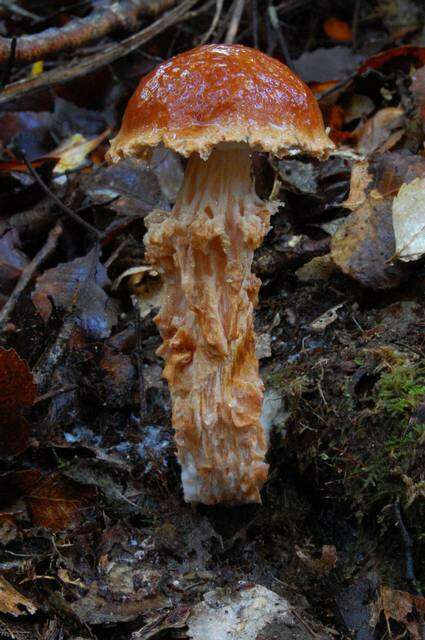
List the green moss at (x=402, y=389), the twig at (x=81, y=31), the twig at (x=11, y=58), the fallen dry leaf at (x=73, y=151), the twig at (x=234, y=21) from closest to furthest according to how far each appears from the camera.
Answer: the green moss at (x=402, y=389)
the twig at (x=11, y=58)
the twig at (x=81, y=31)
the fallen dry leaf at (x=73, y=151)
the twig at (x=234, y=21)

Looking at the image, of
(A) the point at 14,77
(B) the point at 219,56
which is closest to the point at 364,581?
(B) the point at 219,56

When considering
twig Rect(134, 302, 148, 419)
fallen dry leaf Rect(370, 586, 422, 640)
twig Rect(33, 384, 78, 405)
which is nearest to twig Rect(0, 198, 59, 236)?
twig Rect(134, 302, 148, 419)

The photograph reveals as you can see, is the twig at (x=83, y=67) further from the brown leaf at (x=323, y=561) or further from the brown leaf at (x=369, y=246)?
the brown leaf at (x=323, y=561)

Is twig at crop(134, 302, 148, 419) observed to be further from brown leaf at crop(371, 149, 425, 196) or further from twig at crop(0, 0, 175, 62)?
twig at crop(0, 0, 175, 62)

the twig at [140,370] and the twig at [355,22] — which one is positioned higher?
the twig at [355,22]

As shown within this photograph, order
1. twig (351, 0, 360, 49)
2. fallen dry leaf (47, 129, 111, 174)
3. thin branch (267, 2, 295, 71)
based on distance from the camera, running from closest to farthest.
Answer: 1. fallen dry leaf (47, 129, 111, 174)
2. thin branch (267, 2, 295, 71)
3. twig (351, 0, 360, 49)

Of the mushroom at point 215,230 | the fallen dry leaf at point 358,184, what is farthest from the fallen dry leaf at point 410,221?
the mushroom at point 215,230
